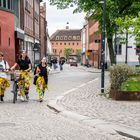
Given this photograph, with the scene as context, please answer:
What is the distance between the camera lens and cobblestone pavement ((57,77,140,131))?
12.8m

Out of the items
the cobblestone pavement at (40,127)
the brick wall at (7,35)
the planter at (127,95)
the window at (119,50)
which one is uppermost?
the brick wall at (7,35)

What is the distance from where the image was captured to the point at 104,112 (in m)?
14.4

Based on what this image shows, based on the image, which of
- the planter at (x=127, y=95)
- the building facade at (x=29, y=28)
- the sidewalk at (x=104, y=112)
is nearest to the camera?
the sidewalk at (x=104, y=112)

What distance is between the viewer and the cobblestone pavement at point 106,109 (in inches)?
502

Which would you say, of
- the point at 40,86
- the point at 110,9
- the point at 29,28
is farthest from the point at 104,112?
the point at 29,28

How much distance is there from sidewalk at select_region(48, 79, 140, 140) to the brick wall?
2370 cm

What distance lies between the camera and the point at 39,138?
10.4 m

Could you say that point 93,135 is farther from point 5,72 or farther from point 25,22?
point 25,22

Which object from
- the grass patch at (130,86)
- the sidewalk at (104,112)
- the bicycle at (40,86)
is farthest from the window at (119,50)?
the bicycle at (40,86)

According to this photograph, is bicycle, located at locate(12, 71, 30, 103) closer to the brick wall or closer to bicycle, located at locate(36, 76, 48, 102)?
bicycle, located at locate(36, 76, 48, 102)

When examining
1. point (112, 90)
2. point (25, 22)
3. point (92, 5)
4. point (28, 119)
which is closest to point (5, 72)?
point (112, 90)

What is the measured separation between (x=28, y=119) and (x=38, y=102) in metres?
4.98

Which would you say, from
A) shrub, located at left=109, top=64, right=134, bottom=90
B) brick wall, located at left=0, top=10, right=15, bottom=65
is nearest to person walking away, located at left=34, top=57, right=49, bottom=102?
shrub, located at left=109, top=64, right=134, bottom=90

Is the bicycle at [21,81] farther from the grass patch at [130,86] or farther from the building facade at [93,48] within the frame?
the building facade at [93,48]
